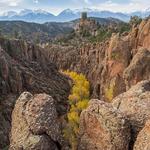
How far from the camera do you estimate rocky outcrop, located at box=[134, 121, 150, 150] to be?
2111cm

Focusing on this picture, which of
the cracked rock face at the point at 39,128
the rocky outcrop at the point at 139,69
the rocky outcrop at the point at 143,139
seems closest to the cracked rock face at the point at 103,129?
the rocky outcrop at the point at 143,139

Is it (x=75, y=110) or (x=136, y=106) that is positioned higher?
(x=136, y=106)

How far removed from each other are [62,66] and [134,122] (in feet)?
505

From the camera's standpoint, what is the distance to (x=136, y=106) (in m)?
24.9

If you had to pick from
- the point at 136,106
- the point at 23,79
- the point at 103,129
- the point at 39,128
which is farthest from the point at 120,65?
the point at 103,129

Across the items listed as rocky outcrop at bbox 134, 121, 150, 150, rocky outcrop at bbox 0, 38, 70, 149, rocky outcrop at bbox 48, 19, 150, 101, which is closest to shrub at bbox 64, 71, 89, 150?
rocky outcrop at bbox 0, 38, 70, 149

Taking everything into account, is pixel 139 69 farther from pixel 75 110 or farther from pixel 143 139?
pixel 143 139

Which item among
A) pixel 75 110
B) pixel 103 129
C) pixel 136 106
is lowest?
pixel 75 110

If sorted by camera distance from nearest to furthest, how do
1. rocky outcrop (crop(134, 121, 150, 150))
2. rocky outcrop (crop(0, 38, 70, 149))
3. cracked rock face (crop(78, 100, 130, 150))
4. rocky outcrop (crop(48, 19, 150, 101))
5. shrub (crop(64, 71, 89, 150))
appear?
1. rocky outcrop (crop(134, 121, 150, 150))
2. cracked rock face (crop(78, 100, 130, 150))
3. shrub (crop(64, 71, 89, 150))
4. rocky outcrop (crop(0, 38, 70, 149))
5. rocky outcrop (crop(48, 19, 150, 101))

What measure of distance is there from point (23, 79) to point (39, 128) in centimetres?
6243

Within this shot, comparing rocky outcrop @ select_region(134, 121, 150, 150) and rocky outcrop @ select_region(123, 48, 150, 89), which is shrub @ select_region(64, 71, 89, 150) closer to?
rocky outcrop @ select_region(123, 48, 150, 89)

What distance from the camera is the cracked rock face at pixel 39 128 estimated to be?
2400 centimetres

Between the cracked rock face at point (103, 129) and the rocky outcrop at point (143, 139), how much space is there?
1226 mm

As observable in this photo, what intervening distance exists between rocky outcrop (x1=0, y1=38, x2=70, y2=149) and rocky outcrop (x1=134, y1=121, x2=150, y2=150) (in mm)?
27785
